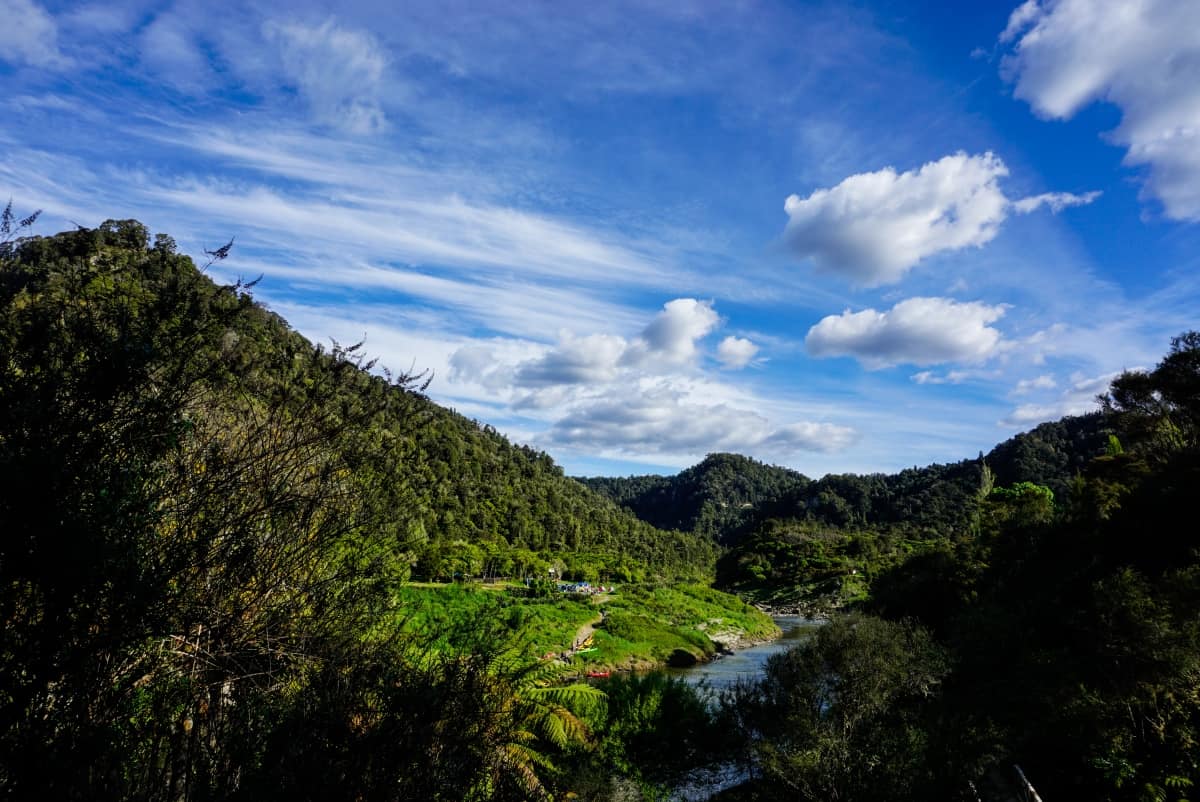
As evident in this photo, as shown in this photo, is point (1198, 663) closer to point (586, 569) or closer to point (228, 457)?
point (228, 457)

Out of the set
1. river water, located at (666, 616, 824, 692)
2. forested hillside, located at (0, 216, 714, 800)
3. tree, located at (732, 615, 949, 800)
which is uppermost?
forested hillside, located at (0, 216, 714, 800)

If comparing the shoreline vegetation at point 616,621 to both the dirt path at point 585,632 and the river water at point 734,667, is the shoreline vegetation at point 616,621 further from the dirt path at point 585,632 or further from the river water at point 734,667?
the river water at point 734,667

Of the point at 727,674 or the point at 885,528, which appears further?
the point at 885,528

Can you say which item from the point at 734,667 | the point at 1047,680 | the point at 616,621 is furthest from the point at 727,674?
the point at 1047,680

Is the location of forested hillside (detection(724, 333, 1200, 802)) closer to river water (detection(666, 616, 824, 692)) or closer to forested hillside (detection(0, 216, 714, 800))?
river water (detection(666, 616, 824, 692))

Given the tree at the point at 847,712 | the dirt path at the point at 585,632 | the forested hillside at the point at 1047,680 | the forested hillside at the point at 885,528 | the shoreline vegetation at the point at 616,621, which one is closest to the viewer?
the forested hillside at the point at 1047,680

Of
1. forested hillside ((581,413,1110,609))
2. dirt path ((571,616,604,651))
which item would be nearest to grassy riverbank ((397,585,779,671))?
dirt path ((571,616,604,651))

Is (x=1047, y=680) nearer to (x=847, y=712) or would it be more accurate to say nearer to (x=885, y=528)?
(x=847, y=712)

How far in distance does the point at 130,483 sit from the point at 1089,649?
23.8 m

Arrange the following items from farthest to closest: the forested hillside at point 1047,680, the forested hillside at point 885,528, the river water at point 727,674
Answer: the forested hillside at point 885,528
the river water at point 727,674
the forested hillside at point 1047,680

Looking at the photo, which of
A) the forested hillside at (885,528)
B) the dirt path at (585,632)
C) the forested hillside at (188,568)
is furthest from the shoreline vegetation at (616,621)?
the forested hillside at (885,528)

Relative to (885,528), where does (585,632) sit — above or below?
below

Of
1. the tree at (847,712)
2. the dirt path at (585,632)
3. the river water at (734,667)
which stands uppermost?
the tree at (847,712)

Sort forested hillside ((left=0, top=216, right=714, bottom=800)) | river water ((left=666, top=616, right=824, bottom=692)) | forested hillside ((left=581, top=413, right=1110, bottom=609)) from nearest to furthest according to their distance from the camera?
1. forested hillside ((left=0, top=216, right=714, bottom=800))
2. river water ((left=666, top=616, right=824, bottom=692))
3. forested hillside ((left=581, top=413, right=1110, bottom=609))
